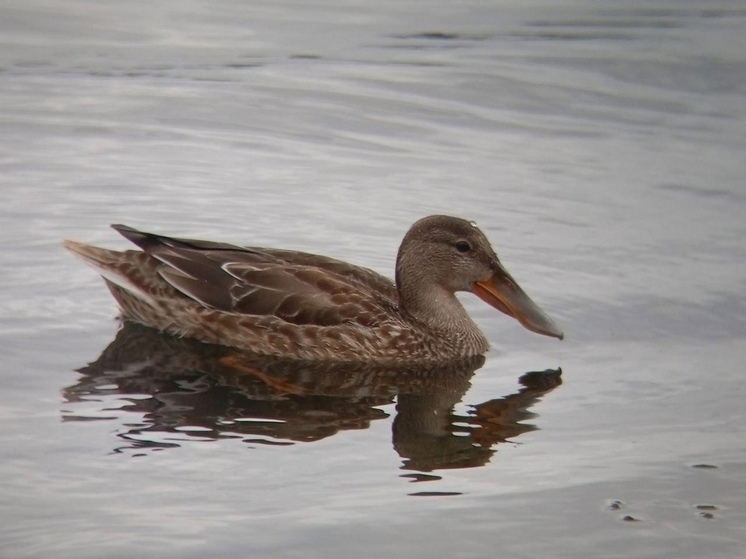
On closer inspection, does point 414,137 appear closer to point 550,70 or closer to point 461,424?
point 550,70

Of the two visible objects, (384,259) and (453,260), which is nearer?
(453,260)

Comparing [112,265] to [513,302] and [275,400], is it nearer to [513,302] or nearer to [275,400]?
[275,400]

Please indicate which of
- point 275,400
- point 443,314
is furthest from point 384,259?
point 275,400

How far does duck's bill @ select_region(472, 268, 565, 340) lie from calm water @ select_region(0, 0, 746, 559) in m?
0.22

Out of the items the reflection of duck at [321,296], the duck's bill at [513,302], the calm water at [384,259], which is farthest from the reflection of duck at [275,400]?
the duck's bill at [513,302]

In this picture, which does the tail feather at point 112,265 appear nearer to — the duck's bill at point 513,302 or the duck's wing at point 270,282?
the duck's wing at point 270,282

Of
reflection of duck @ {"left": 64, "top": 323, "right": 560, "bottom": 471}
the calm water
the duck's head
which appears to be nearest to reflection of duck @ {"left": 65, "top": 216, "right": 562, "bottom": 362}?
the duck's head

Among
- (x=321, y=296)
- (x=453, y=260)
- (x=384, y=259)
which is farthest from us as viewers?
(x=384, y=259)

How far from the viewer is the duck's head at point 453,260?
10.2m

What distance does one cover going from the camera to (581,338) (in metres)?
10.2

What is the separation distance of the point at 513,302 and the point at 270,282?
5.57ft

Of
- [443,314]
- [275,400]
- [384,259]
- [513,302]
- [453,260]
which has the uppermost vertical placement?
[453,260]

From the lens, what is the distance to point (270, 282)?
10.2m

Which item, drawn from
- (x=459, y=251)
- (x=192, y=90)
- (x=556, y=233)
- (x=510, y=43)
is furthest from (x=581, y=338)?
(x=510, y=43)
